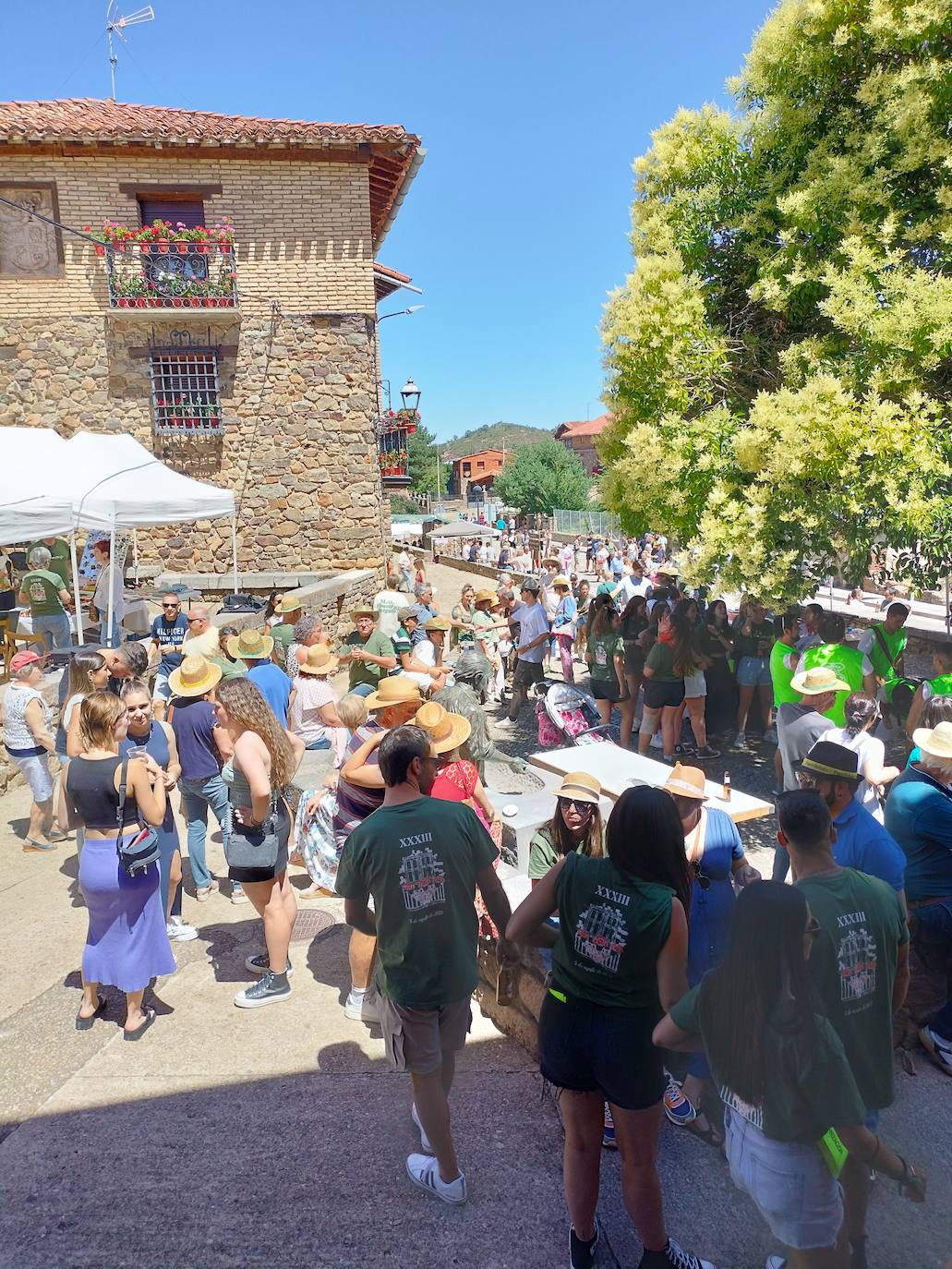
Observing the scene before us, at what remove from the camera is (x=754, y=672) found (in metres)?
8.18

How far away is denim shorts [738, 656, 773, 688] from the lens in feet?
26.8

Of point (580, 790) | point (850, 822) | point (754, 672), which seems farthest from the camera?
point (754, 672)

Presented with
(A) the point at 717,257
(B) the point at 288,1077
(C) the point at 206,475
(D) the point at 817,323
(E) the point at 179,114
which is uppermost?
(E) the point at 179,114

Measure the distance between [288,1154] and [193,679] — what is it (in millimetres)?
2645

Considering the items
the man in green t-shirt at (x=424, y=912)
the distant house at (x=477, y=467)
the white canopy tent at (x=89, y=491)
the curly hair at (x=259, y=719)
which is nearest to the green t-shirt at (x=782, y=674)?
the curly hair at (x=259, y=719)

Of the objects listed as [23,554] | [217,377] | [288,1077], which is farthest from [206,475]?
[288,1077]

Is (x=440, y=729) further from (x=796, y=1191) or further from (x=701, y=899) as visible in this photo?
(x=796, y=1191)

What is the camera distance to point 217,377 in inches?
585

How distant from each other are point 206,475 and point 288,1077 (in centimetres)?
1323

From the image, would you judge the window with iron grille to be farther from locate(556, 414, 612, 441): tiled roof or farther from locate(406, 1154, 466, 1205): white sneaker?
locate(556, 414, 612, 441): tiled roof

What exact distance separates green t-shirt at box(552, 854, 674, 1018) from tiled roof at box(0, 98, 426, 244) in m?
14.8

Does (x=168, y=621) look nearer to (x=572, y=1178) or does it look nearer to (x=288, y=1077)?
(x=288, y=1077)

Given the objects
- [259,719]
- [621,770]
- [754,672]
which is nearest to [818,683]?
[621,770]

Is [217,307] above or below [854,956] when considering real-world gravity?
above
